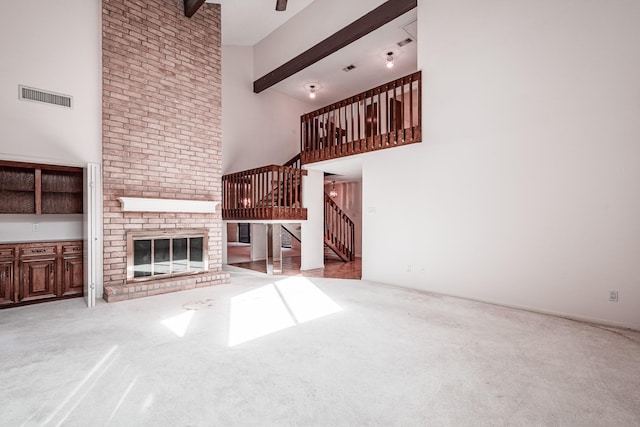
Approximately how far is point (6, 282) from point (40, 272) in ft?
1.18

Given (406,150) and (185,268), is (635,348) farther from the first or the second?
(185,268)

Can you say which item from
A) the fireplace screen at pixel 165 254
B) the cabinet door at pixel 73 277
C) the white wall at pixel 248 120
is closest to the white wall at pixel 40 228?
the cabinet door at pixel 73 277

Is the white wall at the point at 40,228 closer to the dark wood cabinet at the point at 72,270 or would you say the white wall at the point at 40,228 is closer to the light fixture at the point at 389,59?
the dark wood cabinet at the point at 72,270

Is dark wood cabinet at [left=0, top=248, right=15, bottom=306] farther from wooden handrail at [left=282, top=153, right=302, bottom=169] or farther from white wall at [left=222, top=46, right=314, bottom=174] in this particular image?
wooden handrail at [left=282, top=153, right=302, bottom=169]

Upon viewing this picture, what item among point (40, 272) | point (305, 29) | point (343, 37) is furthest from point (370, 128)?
point (40, 272)

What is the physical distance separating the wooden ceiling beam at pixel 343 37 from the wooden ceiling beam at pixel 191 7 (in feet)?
8.41

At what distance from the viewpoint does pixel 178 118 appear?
18.3 feet

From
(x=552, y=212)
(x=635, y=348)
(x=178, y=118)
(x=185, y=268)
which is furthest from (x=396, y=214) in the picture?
(x=178, y=118)

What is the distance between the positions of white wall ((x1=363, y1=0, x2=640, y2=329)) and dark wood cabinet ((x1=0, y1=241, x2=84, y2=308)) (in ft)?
17.0

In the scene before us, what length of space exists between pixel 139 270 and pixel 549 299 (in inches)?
232

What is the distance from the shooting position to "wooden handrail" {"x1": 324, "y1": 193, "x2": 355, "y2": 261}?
8469 millimetres

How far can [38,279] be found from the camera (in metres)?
4.52

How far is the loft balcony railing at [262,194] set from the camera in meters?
6.47

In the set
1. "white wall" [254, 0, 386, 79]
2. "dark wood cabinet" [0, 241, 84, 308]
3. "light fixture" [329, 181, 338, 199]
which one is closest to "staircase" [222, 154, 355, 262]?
"light fixture" [329, 181, 338, 199]
